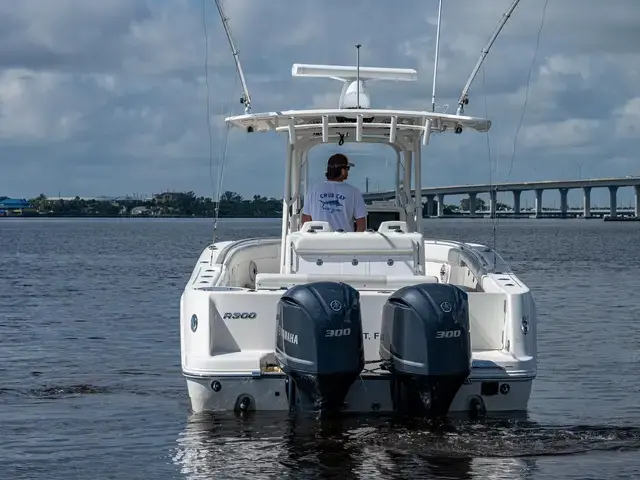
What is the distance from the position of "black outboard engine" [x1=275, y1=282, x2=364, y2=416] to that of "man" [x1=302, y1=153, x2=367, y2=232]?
101 inches

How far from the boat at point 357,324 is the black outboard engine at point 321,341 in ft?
0.04

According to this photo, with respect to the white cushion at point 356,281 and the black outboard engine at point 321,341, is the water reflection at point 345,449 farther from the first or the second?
the white cushion at point 356,281

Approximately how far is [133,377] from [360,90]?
16.0 ft

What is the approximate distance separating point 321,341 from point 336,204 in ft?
10.00

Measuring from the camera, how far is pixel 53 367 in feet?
53.2

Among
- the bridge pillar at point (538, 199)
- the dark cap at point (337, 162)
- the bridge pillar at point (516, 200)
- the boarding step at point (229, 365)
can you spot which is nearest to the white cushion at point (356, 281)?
the boarding step at point (229, 365)

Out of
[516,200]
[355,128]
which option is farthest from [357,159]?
[516,200]

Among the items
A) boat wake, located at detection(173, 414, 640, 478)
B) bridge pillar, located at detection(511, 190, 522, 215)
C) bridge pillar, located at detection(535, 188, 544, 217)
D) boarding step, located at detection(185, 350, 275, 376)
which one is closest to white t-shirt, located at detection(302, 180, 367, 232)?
boarding step, located at detection(185, 350, 275, 376)

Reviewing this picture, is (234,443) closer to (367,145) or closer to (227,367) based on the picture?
(227,367)

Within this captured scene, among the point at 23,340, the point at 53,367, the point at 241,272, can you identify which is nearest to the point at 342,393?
the point at 241,272

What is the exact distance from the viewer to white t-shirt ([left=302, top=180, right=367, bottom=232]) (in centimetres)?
1226

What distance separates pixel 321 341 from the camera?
9.44m

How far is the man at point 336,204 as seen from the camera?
12.3 meters

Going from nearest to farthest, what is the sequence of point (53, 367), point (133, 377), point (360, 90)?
point (360, 90) < point (133, 377) < point (53, 367)
